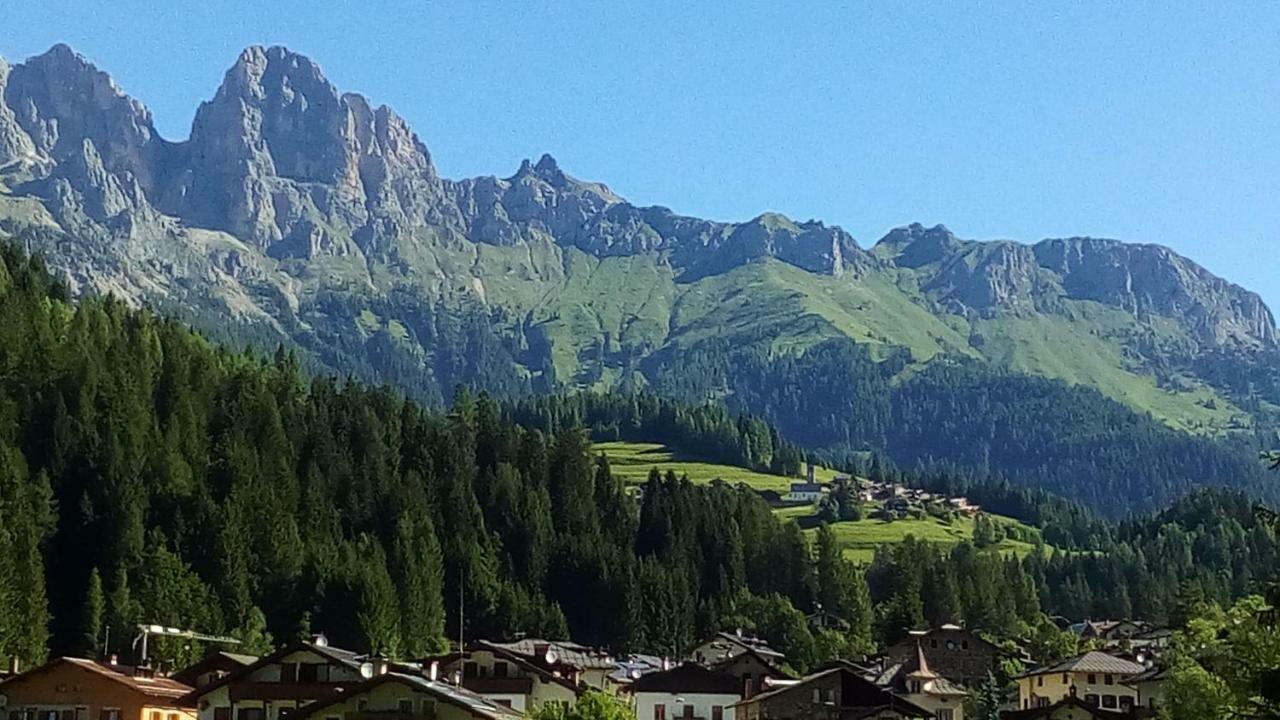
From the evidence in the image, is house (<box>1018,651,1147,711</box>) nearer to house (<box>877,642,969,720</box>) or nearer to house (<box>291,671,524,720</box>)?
house (<box>877,642,969,720</box>)

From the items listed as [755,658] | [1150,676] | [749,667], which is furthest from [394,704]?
[1150,676]

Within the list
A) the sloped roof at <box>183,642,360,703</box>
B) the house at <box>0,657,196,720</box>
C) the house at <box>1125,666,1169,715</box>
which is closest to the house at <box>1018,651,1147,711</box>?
the house at <box>1125,666,1169,715</box>

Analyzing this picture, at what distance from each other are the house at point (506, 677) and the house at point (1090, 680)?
36320mm

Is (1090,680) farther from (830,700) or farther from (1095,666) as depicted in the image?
(830,700)

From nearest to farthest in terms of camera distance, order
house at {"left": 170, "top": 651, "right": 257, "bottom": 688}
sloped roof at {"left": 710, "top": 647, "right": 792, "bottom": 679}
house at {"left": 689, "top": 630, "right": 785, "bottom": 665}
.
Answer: house at {"left": 170, "top": 651, "right": 257, "bottom": 688}
sloped roof at {"left": 710, "top": 647, "right": 792, "bottom": 679}
house at {"left": 689, "top": 630, "right": 785, "bottom": 665}

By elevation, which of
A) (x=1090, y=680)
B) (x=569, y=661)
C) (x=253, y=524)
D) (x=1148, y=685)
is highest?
(x=253, y=524)

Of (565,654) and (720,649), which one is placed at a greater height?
(720,649)

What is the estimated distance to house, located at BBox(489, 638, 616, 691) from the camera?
11869 cm

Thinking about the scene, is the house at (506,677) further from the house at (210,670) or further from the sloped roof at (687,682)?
the house at (210,670)

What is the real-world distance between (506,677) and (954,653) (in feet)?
195

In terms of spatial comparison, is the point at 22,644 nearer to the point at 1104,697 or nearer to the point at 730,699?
the point at 730,699

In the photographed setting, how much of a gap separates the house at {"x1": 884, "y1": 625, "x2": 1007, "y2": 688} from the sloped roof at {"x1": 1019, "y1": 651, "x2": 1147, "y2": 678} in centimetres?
2260

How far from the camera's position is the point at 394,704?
8431cm

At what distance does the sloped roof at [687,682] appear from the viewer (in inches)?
4719
